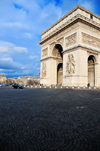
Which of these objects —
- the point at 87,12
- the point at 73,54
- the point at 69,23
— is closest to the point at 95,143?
the point at 73,54

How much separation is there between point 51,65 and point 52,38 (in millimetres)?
5869

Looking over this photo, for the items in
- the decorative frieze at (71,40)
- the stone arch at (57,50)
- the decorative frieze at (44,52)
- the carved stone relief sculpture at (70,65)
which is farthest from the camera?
the decorative frieze at (44,52)

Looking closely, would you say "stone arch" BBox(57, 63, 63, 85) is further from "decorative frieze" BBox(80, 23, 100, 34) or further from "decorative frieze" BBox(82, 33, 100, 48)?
"decorative frieze" BBox(80, 23, 100, 34)

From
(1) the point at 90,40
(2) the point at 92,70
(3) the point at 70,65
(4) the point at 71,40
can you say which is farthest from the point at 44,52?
(2) the point at 92,70

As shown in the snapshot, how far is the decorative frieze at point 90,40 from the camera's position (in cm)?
2024

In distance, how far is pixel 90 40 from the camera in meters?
21.1

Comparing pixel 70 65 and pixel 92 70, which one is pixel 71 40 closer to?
pixel 70 65

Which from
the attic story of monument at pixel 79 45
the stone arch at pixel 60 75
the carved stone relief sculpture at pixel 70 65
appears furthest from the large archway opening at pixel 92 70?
the stone arch at pixel 60 75

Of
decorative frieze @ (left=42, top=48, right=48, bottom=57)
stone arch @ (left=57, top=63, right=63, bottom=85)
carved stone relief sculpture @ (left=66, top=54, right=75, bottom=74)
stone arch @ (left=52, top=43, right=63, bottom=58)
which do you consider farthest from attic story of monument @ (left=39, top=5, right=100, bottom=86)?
stone arch @ (left=57, top=63, right=63, bottom=85)

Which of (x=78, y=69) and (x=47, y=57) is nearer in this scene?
(x=78, y=69)

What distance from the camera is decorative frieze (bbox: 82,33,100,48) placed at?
66.4 feet

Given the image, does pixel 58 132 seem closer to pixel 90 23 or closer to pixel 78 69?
pixel 78 69

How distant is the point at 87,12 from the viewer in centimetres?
2122

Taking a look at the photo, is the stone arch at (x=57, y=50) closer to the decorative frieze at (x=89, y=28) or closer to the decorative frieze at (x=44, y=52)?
the decorative frieze at (x=44, y=52)
